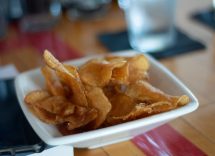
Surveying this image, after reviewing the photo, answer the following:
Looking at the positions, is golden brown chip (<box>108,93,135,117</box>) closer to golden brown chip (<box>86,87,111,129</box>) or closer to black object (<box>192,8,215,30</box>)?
golden brown chip (<box>86,87,111,129</box>)

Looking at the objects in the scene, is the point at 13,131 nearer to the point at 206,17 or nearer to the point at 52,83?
the point at 52,83

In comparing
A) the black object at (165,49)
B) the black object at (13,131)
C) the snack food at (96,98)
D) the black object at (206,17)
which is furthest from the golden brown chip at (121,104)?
the black object at (206,17)

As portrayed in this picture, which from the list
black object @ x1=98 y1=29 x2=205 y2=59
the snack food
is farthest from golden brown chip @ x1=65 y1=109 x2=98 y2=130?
black object @ x1=98 y1=29 x2=205 y2=59

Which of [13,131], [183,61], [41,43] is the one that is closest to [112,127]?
[13,131]

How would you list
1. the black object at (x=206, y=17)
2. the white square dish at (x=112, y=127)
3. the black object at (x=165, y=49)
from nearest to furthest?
the white square dish at (x=112, y=127), the black object at (x=165, y=49), the black object at (x=206, y=17)

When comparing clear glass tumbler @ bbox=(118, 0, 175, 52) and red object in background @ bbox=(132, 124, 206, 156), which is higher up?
clear glass tumbler @ bbox=(118, 0, 175, 52)

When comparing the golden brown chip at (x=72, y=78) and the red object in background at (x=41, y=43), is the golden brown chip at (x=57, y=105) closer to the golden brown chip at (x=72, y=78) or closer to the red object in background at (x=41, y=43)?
the golden brown chip at (x=72, y=78)

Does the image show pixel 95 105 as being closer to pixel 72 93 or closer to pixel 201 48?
pixel 72 93
